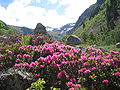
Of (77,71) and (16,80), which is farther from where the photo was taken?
(77,71)

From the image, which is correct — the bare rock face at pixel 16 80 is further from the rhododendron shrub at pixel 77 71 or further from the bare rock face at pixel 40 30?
the bare rock face at pixel 40 30

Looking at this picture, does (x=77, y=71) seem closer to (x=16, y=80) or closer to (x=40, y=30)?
(x=16, y=80)

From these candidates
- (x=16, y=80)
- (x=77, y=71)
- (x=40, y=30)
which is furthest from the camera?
(x=40, y=30)

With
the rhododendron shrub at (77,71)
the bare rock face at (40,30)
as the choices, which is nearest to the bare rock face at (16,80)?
the rhododendron shrub at (77,71)

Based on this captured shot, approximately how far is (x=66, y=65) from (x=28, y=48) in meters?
3.37

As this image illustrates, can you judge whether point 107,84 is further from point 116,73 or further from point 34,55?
point 34,55

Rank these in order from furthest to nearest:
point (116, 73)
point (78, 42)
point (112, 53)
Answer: point (78, 42), point (112, 53), point (116, 73)

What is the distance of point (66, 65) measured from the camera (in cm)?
672

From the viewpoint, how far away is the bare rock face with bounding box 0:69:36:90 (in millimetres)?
6480

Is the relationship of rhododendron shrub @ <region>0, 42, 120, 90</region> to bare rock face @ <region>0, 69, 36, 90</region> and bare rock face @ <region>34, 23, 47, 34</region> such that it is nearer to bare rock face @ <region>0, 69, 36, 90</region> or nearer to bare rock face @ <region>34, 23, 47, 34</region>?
bare rock face @ <region>0, 69, 36, 90</region>

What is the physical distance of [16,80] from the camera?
6496mm

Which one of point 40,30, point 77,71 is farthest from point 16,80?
point 40,30

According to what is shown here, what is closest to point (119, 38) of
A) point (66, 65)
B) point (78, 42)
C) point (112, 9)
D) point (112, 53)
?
point (78, 42)

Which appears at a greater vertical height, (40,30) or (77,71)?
(40,30)
